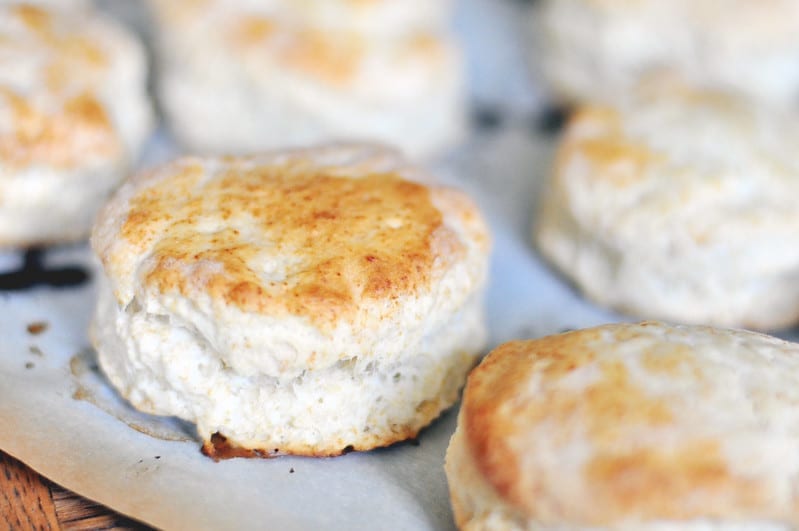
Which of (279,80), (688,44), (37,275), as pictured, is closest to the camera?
(37,275)

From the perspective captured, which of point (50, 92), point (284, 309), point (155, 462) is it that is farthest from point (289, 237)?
point (50, 92)

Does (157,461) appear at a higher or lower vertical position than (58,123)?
lower

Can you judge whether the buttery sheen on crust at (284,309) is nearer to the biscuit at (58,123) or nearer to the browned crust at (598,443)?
the browned crust at (598,443)

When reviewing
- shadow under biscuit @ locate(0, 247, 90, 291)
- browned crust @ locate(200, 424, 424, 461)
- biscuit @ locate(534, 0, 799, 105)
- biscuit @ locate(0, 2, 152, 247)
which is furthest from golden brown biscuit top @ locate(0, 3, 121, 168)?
biscuit @ locate(534, 0, 799, 105)

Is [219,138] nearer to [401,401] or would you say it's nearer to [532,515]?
[401,401]

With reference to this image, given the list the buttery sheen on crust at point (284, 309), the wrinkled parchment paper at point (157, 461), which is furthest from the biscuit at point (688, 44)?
the buttery sheen on crust at point (284, 309)

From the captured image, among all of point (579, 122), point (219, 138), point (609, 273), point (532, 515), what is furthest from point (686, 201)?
point (219, 138)

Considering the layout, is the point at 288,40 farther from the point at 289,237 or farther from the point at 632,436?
the point at 632,436
